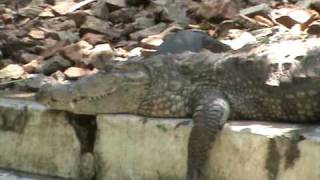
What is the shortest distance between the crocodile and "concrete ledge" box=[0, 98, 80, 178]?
0.79ft

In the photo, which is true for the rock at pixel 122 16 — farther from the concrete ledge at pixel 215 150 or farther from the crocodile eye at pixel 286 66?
the crocodile eye at pixel 286 66

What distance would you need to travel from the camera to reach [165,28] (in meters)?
5.84

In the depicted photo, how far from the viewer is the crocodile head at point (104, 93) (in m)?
4.27

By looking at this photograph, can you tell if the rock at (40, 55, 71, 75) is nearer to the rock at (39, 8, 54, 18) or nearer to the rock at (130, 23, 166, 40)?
the rock at (130, 23, 166, 40)

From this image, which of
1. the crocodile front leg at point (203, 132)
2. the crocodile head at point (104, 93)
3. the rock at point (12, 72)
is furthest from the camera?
the rock at point (12, 72)

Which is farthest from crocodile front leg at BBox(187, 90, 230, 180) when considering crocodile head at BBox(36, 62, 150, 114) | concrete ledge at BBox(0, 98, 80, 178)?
concrete ledge at BBox(0, 98, 80, 178)

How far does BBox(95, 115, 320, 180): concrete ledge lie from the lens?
149 inches

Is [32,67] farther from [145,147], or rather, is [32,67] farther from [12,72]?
[145,147]

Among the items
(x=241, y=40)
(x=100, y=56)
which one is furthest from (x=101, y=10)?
(x=241, y=40)

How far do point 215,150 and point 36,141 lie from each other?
1233 mm

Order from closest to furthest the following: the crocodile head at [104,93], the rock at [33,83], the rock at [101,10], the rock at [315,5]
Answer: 1. the crocodile head at [104,93]
2. the rock at [33,83]
3. the rock at [315,5]
4. the rock at [101,10]

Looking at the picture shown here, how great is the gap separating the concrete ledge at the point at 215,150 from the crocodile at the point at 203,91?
7 cm

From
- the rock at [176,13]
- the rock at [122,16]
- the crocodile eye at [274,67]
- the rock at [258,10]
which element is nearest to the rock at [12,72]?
the rock at [122,16]

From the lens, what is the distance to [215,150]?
4.02m
